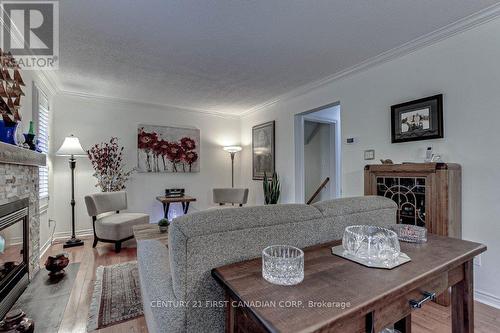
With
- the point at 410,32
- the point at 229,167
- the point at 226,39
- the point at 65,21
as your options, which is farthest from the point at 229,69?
the point at 229,167

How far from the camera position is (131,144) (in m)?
4.25

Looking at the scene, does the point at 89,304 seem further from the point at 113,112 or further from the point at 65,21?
the point at 113,112

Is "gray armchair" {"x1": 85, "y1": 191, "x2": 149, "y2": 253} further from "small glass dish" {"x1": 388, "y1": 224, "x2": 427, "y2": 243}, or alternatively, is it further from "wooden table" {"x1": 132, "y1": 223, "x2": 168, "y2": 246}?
"small glass dish" {"x1": 388, "y1": 224, "x2": 427, "y2": 243}

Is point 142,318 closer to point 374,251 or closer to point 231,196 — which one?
point 374,251

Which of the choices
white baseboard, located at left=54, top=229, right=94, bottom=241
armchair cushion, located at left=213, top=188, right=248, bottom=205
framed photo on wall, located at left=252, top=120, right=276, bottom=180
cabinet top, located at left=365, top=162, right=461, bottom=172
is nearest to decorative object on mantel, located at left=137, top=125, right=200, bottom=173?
armchair cushion, located at left=213, top=188, right=248, bottom=205

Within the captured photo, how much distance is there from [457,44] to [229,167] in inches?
158

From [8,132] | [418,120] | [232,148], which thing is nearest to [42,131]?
[8,132]

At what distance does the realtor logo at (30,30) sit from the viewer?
185 centimetres

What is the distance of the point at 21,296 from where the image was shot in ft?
6.45

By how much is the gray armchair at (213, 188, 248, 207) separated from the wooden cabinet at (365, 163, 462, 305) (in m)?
2.56

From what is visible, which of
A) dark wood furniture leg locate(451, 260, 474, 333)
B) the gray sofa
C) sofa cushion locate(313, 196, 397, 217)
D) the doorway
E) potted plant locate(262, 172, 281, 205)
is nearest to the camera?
the gray sofa

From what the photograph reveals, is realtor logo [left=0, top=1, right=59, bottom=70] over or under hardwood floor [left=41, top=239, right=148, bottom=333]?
over

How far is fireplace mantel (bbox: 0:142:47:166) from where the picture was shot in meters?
1.61

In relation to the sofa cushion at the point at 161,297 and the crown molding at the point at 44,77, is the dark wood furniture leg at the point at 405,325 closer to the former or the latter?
the sofa cushion at the point at 161,297
